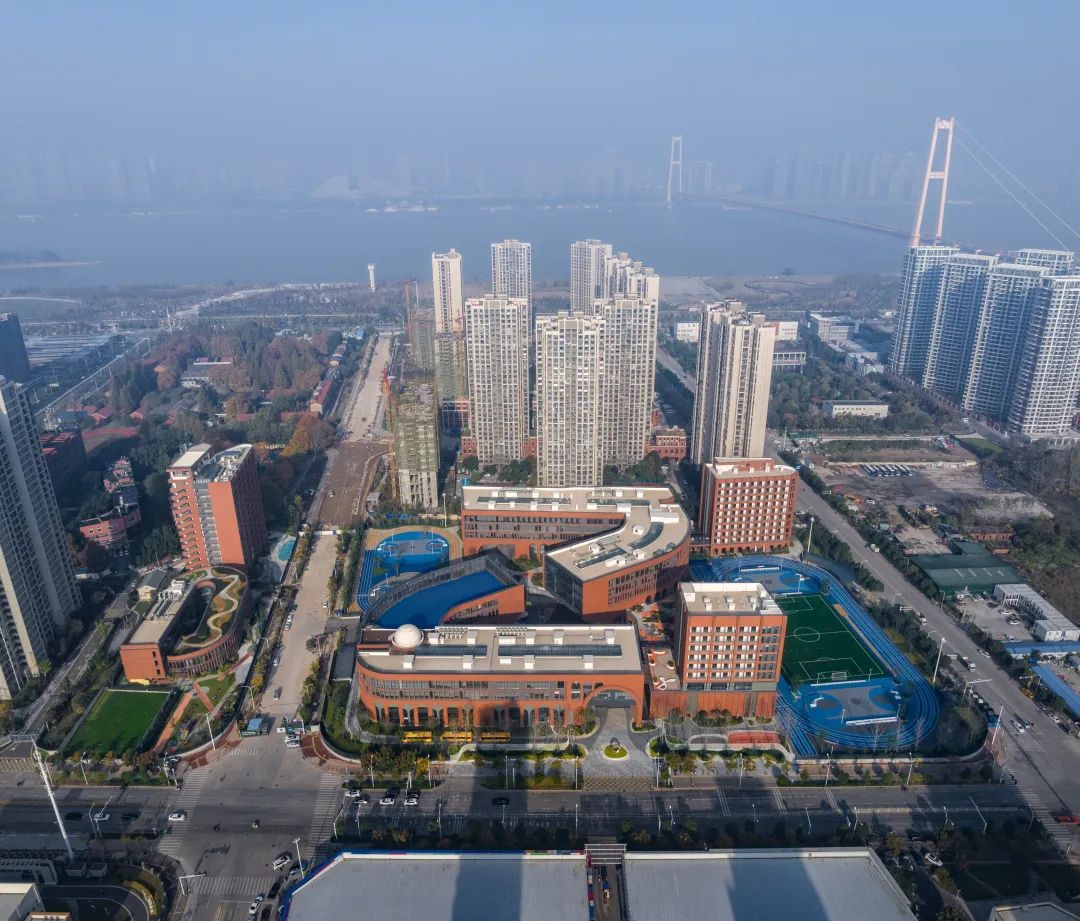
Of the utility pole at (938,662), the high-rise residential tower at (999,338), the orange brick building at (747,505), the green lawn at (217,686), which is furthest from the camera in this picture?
the high-rise residential tower at (999,338)

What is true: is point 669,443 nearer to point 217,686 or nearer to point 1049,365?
point 1049,365

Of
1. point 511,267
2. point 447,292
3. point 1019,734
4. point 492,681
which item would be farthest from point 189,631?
point 511,267

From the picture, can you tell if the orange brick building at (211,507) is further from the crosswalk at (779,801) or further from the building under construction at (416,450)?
the crosswalk at (779,801)

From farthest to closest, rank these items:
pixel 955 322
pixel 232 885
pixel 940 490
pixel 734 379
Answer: pixel 955 322
pixel 940 490
pixel 734 379
pixel 232 885

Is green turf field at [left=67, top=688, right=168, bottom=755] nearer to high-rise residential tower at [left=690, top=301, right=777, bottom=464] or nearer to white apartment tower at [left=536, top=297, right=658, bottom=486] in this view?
white apartment tower at [left=536, top=297, right=658, bottom=486]

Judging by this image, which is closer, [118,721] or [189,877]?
[189,877]

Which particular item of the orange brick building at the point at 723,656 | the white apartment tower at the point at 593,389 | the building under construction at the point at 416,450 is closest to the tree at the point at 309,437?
the building under construction at the point at 416,450
